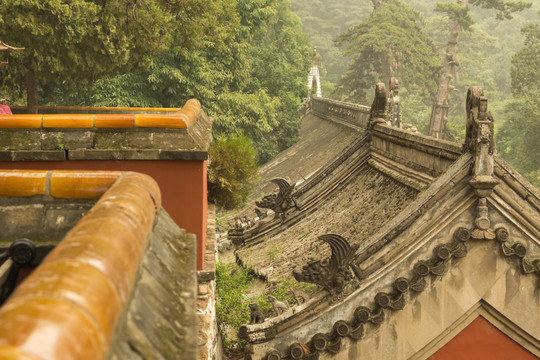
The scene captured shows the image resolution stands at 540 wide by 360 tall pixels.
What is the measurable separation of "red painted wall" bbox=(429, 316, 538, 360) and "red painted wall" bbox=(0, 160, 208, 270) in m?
3.32

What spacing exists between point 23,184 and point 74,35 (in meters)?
10.8

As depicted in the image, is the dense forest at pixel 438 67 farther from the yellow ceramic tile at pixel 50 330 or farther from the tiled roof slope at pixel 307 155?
the yellow ceramic tile at pixel 50 330

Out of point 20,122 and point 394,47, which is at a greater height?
point 394,47

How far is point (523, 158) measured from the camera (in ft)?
139

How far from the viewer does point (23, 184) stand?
425 cm

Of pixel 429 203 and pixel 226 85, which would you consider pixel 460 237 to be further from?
pixel 226 85

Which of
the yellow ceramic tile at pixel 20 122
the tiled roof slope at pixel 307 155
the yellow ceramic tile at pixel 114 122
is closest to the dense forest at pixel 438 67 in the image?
the tiled roof slope at pixel 307 155

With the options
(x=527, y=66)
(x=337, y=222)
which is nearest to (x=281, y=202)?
(x=337, y=222)

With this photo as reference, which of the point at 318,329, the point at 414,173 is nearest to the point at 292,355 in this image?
the point at 318,329

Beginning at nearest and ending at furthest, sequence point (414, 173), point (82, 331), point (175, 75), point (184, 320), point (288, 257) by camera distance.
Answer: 1. point (82, 331)
2. point (184, 320)
3. point (414, 173)
4. point (288, 257)
5. point (175, 75)

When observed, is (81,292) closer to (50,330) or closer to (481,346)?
(50,330)

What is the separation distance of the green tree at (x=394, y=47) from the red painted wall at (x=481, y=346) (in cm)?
3923

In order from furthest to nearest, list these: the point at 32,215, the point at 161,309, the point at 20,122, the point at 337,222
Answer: the point at 337,222 → the point at 20,122 → the point at 32,215 → the point at 161,309

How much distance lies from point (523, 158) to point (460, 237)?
3732 centimetres
